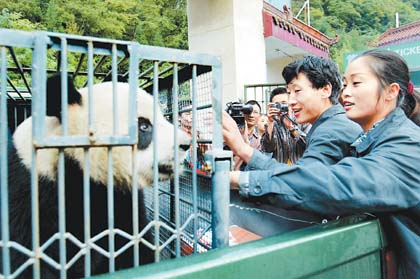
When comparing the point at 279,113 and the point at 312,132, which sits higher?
the point at 279,113

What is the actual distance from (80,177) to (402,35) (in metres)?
22.6

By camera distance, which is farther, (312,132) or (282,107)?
(282,107)

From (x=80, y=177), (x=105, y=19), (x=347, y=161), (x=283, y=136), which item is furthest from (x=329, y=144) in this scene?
→ (x=105, y=19)

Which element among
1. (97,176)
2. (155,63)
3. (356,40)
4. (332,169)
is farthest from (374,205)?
(356,40)

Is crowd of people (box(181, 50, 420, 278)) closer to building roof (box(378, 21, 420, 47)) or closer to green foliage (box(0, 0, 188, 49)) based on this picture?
green foliage (box(0, 0, 188, 49))

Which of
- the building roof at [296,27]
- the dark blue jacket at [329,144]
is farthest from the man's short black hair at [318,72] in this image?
the building roof at [296,27]

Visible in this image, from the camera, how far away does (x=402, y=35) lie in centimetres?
1992

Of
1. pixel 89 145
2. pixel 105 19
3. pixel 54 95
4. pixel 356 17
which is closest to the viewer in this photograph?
pixel 89 145

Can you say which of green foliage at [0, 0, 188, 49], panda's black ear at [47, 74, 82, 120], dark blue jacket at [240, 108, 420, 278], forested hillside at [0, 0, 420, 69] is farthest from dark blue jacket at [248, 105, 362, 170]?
green foliage at [0, 0, 188, 49]

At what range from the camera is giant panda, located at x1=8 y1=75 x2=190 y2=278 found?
45.8 inches

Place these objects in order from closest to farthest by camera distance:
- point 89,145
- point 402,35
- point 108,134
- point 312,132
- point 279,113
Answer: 1. point 89,145
2. point 108,134
3. point 312,132
4. point 279,113
5. point 402,35

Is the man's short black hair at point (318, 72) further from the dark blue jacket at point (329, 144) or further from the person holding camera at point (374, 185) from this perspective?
the person holding camera at point (374, 185)

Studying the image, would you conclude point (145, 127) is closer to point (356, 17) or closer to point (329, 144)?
point (329, 144)

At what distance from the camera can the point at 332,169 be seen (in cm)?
98
